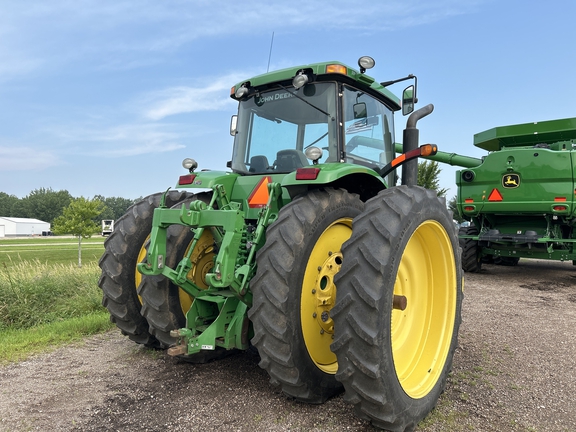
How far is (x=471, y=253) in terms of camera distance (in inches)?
391

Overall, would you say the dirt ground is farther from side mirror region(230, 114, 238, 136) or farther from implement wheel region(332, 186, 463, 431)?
side mirror region(230, 114, 238, 136)

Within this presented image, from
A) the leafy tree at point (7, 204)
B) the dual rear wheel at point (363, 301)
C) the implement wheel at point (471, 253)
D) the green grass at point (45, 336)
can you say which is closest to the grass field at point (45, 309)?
the green grass at point (45, 336)

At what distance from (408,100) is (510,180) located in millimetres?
5298

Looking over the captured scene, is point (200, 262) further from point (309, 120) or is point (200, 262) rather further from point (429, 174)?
point (429, 174)

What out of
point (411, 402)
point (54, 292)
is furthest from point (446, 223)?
point (54, 292)

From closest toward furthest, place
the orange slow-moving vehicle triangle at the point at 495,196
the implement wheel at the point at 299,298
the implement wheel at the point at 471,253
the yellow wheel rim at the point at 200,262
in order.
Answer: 1. the implement wheel at the point at 299,298
2. the yellow wheel rim at the point at 200,262
3. the orange slow-moving vehicle triangle at the point at 495,196
4. the implement wheel at the point at 471,253

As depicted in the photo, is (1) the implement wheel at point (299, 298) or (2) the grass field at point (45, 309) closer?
(1) the implement wheel at point (299, 298)

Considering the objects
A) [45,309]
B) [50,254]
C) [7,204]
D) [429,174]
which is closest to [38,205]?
[7,204]

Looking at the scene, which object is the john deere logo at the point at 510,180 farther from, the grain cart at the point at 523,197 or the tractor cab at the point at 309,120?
the tractor cab at the point at 309,120

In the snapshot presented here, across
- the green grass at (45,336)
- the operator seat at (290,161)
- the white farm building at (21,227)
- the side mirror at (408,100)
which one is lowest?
the white farm building at (21,227)

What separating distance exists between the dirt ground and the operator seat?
1713 millimetres

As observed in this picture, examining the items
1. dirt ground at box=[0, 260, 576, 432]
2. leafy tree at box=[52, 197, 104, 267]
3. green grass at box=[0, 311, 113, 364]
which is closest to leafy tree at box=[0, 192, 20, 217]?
leafy tree at box=[52, 197, 104, 267]

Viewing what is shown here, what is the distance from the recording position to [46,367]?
151 inches

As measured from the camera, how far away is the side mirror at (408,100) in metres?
4.63
